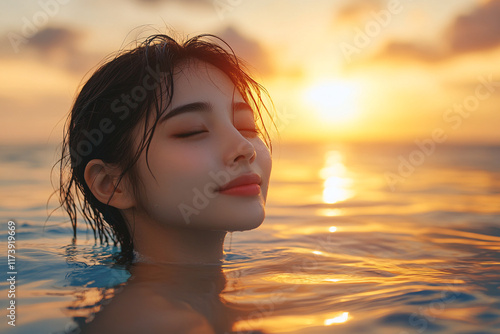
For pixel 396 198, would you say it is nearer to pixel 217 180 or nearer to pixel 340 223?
pixel 340 223

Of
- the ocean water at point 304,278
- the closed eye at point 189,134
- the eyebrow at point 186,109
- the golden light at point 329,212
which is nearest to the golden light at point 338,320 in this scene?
the ocean water at point 304,278

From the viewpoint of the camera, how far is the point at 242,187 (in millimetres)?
2377

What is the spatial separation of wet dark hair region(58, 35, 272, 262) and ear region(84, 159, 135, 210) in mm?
56

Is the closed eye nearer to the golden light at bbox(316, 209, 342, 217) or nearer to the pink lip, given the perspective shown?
the pink lip

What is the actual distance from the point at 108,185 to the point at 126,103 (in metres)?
0.51

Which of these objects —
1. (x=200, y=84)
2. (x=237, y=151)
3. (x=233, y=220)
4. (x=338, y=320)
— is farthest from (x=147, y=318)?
(x=200, y=84)

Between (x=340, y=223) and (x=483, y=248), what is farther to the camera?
(x=340, y=223)

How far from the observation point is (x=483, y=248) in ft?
11.4

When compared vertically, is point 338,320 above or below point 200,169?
below

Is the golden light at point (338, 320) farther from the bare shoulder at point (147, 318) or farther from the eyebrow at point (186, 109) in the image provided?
the eyebrow at point (186, 109)

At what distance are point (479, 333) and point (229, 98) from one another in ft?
5.52

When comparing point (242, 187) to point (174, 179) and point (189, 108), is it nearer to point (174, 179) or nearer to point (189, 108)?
point (174, 179)

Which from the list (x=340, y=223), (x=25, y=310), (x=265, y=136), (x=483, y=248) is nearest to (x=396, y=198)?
(x=340, y=223)

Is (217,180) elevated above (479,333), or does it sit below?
above
